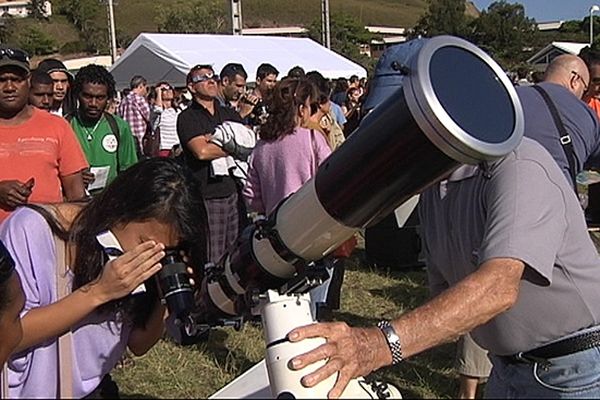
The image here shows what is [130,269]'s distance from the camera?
147 centimetres

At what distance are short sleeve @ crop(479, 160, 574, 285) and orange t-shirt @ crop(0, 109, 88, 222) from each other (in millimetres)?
2485

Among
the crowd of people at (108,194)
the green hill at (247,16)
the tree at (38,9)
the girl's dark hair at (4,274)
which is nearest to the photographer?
the girl's dark hair at (4,274)

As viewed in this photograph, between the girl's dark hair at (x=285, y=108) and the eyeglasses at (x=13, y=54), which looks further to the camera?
the girl's dark hair at (x=285, y=108)

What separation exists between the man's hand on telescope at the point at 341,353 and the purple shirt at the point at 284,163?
249 cm

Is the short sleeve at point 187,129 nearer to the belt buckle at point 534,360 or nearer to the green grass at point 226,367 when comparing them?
the green grass at point 226,367

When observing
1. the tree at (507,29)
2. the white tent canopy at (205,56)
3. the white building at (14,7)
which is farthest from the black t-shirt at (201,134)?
the white building at (14,7)

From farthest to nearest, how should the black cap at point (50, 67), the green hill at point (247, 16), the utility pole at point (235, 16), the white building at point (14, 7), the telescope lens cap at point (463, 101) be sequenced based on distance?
1. the white building at point (14, 7)
2. the green hill at point (247, 16)
3. the utility pole at point (235, 16)
4. the black cap at point (50, 67)
5. the telescope lens cap at point (463, 101)

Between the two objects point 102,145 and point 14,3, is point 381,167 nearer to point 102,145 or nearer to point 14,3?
point 102,145

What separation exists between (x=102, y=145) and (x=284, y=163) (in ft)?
4.08

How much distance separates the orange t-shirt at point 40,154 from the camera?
3.41 metres

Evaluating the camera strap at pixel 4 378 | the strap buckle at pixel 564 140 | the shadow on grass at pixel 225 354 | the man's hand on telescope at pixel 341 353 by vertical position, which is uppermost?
the man's hand on telescope at pixel 341 353

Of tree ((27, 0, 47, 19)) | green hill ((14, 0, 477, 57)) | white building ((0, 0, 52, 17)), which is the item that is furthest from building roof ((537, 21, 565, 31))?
white building ((0, 0, 52, 17))

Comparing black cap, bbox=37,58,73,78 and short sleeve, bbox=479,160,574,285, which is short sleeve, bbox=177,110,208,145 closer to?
black cap, bbox=37,58,73,78

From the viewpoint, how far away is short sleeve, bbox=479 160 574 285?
1.35 meters
